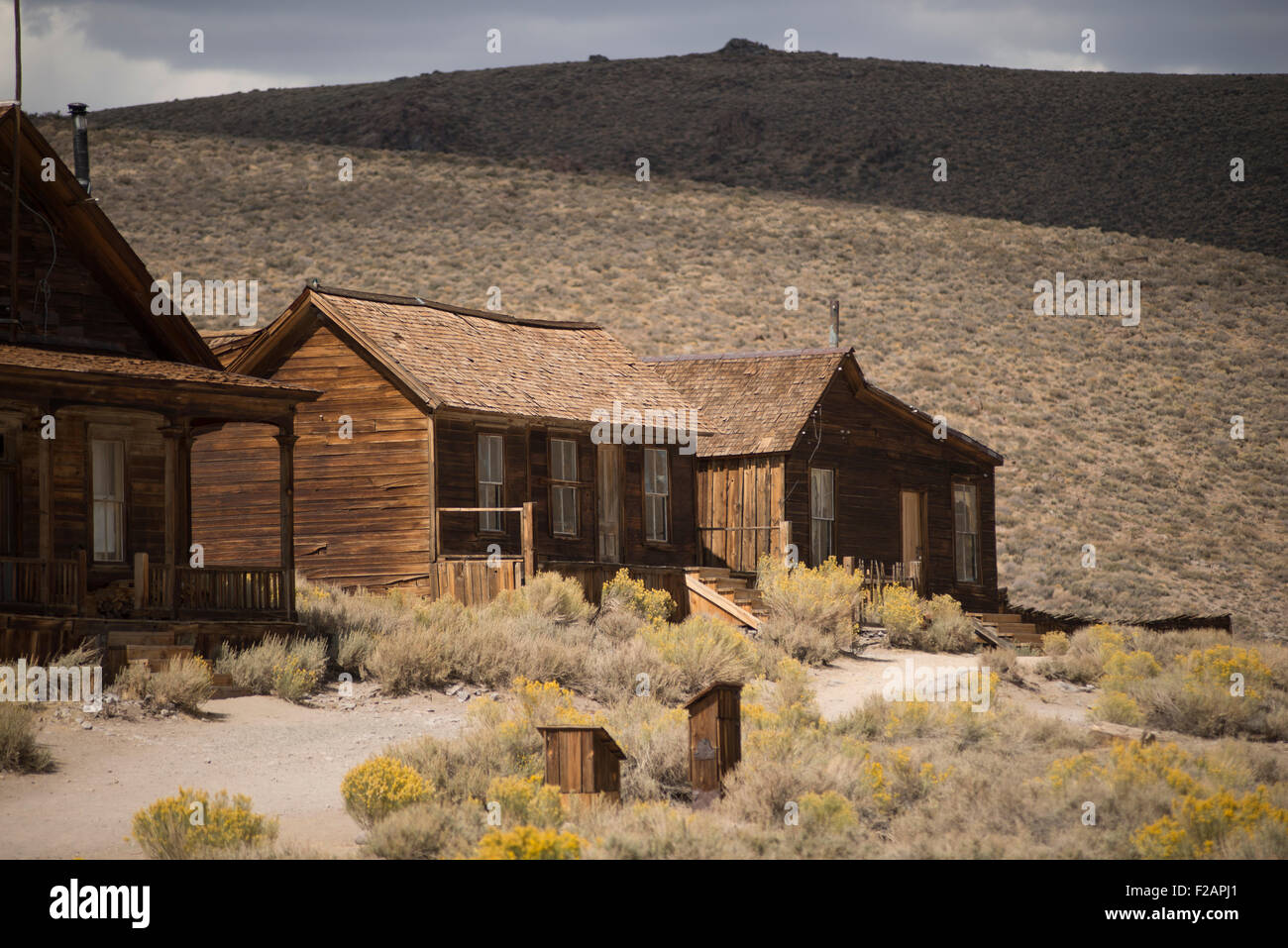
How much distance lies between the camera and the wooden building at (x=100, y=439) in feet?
61.4

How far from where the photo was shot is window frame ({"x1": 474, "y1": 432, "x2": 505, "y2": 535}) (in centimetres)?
2545

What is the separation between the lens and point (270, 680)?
61.6 feet

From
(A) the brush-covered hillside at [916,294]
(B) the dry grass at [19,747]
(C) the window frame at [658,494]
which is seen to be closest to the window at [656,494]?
(C) the window frame at [658,494]

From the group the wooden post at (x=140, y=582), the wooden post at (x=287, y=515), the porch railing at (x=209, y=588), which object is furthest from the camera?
the wooden post at (x=287, y=515)

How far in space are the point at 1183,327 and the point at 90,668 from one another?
50.1 metres

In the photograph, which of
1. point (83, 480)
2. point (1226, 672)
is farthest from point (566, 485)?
point (1226, 672)

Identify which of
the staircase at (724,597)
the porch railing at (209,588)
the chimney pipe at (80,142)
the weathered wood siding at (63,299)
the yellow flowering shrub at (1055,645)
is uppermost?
the chimney pipe at (80,142)

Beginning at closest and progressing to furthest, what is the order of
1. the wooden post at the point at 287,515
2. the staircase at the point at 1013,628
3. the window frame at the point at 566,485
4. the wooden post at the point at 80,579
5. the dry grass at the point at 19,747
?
the dry grass at the point at 19,747 < the wooden post at the point at 80,579 < the wooden post at the point at 287,515 < the window frame at the point at 566,485 < the staircase at the point at 1013,628

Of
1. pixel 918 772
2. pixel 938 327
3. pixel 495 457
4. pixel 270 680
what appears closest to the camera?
pixel 918 772

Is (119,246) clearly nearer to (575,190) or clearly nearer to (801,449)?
(801,449)

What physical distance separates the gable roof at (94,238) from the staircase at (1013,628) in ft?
48.2

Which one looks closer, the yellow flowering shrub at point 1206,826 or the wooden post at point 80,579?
the yellow flowering shrub at point 1206,826

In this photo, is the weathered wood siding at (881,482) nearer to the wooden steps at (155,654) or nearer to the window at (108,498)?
the window at (108,498)
